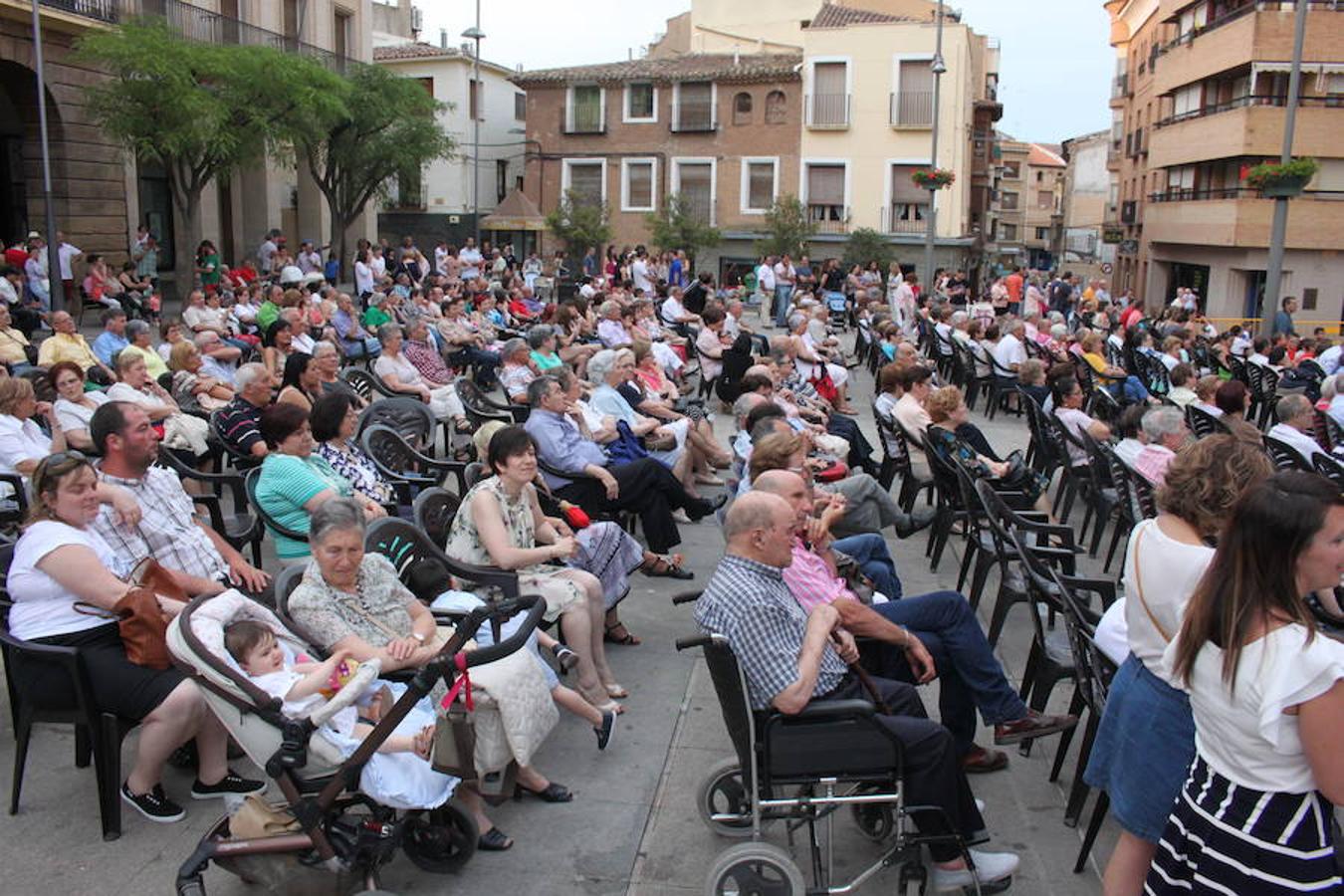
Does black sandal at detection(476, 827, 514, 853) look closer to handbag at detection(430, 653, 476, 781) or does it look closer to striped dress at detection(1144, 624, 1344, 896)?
handbag at detection(430, 653, 476, 781)

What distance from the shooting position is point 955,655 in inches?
166

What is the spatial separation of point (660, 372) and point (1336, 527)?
8.26 m

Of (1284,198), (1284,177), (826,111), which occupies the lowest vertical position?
(1284,198)

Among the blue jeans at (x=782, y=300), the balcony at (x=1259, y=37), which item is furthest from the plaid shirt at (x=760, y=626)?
the balcony at (x=1259, y=37)

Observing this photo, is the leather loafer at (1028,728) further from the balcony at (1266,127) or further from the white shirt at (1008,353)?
the balcony at (1266,127)

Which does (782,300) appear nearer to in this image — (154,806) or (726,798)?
(726,798)

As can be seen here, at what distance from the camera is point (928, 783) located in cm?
342

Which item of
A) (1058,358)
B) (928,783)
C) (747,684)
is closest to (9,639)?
(747,684)

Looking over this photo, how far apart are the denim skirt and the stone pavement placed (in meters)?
0.79

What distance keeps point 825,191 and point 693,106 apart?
554 centimetres

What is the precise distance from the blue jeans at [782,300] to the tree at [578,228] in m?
11.5

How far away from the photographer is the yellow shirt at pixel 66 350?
9.80 meters

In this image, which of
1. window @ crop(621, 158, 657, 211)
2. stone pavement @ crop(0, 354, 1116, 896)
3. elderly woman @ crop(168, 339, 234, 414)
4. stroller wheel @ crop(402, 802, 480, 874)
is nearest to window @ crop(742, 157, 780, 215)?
window @ crop(621, 158, 657, 211)

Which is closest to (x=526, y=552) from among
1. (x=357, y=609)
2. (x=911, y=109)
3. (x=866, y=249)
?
(x=357, y=609)
